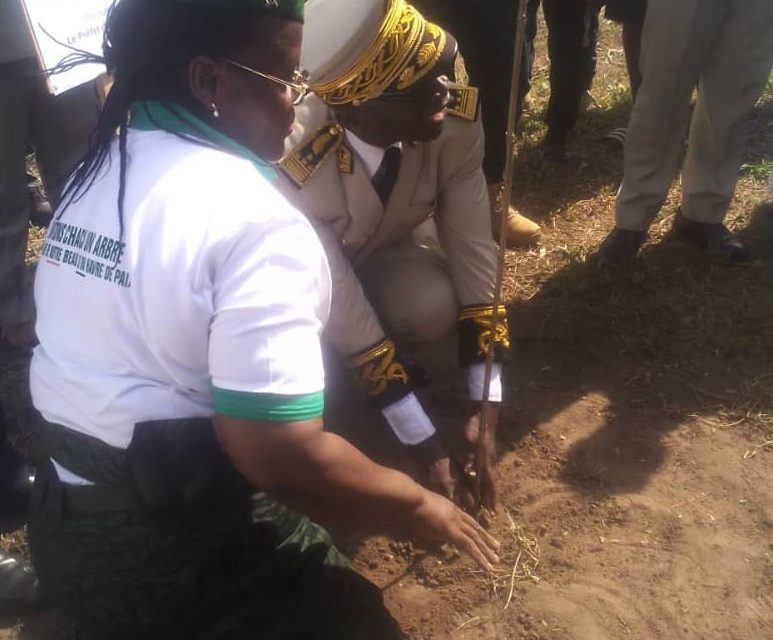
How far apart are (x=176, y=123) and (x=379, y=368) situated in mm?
1109

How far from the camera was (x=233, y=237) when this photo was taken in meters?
1.16

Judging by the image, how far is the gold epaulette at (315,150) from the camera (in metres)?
2.23

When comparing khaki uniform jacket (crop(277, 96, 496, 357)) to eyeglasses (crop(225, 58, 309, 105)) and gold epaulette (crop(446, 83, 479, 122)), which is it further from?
eyeglasses (crop(225, 58, 309, 105))

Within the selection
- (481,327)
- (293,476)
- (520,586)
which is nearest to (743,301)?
(481,327)

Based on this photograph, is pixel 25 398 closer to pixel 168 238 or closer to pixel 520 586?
pixel 520 586

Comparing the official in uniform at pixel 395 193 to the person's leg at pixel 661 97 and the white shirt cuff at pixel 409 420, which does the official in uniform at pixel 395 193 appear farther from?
the person's leg at pixel 661 97

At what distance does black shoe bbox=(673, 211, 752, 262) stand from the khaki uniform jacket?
131cm

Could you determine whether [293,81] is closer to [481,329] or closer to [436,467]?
[481,329]

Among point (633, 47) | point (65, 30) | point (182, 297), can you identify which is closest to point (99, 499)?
point (182, 297)

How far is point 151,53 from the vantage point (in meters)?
1.34

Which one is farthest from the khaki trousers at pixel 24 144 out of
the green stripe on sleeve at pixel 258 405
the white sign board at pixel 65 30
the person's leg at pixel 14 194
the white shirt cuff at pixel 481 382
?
the green stripe on sleeve at pixel 258 405

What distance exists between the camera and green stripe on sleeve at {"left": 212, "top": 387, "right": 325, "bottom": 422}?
1159 millimetres

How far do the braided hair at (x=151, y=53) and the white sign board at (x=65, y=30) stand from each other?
1.37 meters

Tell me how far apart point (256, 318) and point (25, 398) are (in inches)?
91.4
